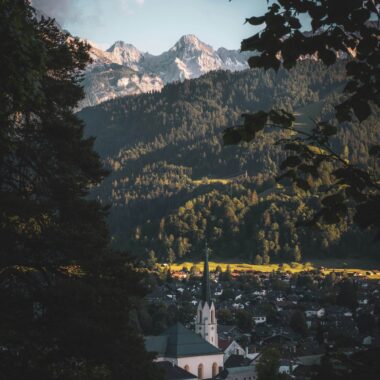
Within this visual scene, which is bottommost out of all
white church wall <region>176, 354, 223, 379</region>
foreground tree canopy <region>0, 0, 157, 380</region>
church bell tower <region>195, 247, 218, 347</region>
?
white church wall <region>176, 354, 223, 379</region>

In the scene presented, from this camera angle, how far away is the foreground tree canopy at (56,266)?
1430 cm

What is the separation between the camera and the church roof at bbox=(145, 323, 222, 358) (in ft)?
311

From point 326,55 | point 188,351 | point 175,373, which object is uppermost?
point 326,55

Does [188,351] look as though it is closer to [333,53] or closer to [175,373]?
[175,373]

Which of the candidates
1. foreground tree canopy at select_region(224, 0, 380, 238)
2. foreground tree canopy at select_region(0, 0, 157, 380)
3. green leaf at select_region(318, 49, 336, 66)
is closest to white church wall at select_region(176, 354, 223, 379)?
foreground tree canopy at select_region(0, 0, 157, 380)

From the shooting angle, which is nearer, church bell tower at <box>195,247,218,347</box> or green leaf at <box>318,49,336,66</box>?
green leaf at <box>318,49,336,66</box>

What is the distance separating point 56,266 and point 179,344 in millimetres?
82080

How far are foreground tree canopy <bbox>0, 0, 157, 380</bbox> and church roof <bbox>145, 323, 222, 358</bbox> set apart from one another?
258ft

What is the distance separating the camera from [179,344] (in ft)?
312

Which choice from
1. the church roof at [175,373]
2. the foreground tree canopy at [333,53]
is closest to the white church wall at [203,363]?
the church roof at [175,373]

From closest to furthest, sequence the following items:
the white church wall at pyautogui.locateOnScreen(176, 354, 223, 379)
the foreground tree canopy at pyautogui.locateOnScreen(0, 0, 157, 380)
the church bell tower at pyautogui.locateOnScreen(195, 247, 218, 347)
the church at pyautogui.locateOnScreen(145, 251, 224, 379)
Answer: the foreground tree canopy at pyautogui.locateOnScreen(0, 0, 157, 380) < the church at pyautogui.locateOnScreen(145, 251, 224, 379) < the white church wall at pyautogui.locateOnScreen(176, 354, 223, 379) < the church bell tower at pyautogui.locateOnScreen(195, 247, 218, 347)

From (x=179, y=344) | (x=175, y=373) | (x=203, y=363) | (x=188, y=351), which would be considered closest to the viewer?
(x=175, y=373)

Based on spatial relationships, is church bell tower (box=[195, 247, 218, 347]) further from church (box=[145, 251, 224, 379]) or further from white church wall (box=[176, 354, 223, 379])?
white church wall (box=[176, 354, 223, 379])

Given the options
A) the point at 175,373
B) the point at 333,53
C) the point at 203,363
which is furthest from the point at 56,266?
the point at 203,363
